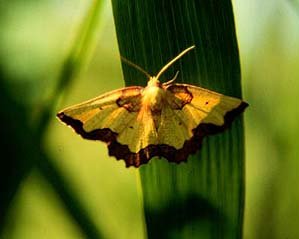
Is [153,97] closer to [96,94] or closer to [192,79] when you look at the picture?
[192,79]

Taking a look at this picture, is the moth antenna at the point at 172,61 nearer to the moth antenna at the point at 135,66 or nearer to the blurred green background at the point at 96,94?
the moth antenna at the point at 135,66

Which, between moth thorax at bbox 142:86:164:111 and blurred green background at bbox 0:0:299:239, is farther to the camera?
blurred green background at bbox 0:0:299:239

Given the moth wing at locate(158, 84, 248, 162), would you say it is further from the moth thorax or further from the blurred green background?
the blurred green background

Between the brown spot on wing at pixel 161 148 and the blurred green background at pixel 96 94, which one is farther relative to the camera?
the blurred green background at pixel 96 94

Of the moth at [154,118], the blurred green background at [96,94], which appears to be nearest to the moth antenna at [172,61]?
the moth at [154,118]

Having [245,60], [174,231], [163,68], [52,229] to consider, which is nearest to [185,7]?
[163,68]

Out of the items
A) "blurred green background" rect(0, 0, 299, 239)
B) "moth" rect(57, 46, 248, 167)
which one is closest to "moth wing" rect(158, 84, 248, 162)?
"moth" rect(57, 46, 248, 167)
